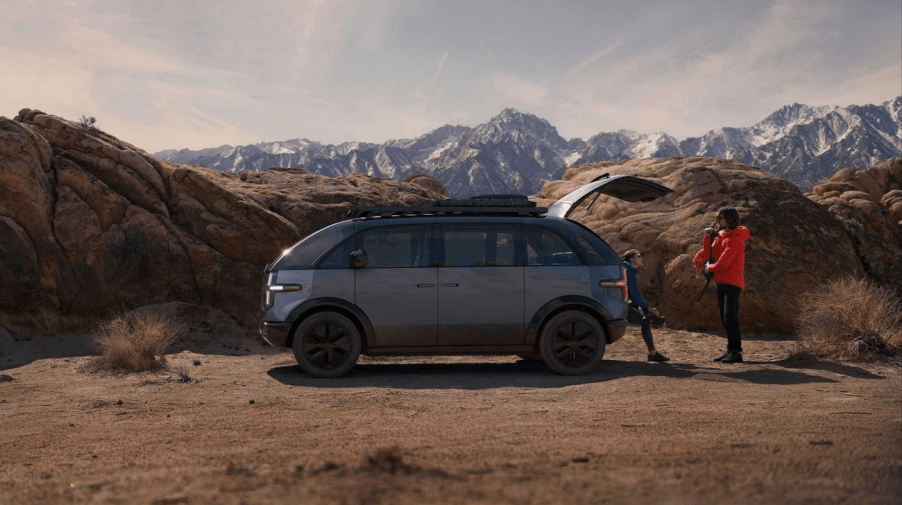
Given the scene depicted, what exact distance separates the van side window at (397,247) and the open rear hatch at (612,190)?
1713 mm

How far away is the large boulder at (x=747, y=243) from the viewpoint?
11180 mm

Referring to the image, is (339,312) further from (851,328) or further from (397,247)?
(851,328)

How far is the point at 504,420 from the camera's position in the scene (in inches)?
184

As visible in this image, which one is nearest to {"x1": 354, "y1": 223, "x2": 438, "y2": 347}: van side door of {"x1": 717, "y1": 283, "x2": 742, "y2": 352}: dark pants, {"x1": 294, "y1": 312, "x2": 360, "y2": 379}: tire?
{"x1": 294, "y1": 312, "x2": 360, "y2": 379}: tire

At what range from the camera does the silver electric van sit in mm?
7211

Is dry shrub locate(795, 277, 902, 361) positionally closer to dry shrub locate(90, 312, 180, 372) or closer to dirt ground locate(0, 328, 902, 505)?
dirt ground locate(0, 328, 902, 505)

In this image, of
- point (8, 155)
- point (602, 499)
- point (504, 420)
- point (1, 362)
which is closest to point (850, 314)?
point (504, 420)

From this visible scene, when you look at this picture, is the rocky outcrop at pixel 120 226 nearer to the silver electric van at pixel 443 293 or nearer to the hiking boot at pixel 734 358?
the silver electric van at pixel 443 293

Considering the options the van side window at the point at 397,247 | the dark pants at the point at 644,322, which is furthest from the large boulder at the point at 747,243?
the van side window at the point at 397,247

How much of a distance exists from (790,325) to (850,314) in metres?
3.20

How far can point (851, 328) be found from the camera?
310 inches

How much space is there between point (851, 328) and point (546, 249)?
417 centimetres

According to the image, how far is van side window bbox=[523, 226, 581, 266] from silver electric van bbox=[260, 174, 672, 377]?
12 mm

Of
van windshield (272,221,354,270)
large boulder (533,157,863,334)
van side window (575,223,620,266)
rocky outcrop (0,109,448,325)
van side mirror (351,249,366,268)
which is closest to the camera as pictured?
van side mirror (351,249,366,268)
